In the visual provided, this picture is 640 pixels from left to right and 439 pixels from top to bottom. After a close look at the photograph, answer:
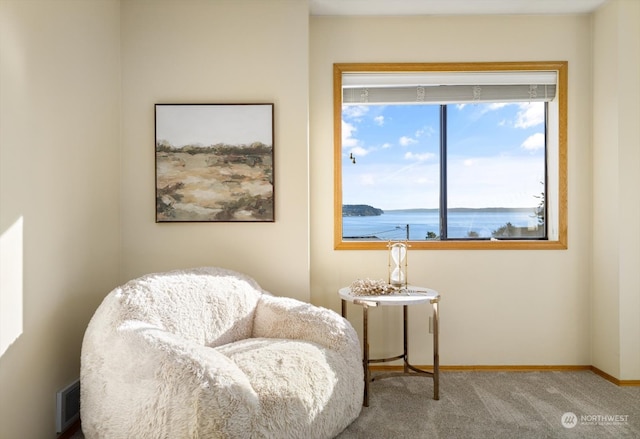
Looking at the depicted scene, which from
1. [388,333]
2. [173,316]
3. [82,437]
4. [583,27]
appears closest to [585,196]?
[583,27]

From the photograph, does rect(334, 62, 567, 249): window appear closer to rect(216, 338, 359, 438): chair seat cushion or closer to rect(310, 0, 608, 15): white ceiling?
rect(310, 0, 608, 15): white ceiling

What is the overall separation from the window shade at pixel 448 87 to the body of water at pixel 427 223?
0.85 meters

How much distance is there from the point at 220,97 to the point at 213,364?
195 centimetres

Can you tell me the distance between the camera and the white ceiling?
3232mm

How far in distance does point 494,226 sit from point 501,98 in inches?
38.4

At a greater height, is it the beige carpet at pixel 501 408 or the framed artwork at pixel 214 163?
the framed artwork at pixel 214 163

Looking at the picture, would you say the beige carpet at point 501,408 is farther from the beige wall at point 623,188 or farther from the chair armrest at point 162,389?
the chair armrest at point 162,389

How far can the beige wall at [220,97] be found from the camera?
3.16 meters

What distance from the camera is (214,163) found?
3176mm

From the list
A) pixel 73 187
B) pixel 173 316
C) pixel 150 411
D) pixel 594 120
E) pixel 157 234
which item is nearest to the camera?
pixel 150 411

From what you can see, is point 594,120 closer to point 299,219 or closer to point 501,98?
point 501,98

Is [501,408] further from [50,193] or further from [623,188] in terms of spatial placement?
[50,193]

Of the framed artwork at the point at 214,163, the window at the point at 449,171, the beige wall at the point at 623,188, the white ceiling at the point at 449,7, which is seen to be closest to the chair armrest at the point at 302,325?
the framed artwork at the point at 214,163

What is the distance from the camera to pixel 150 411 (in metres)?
1.82
